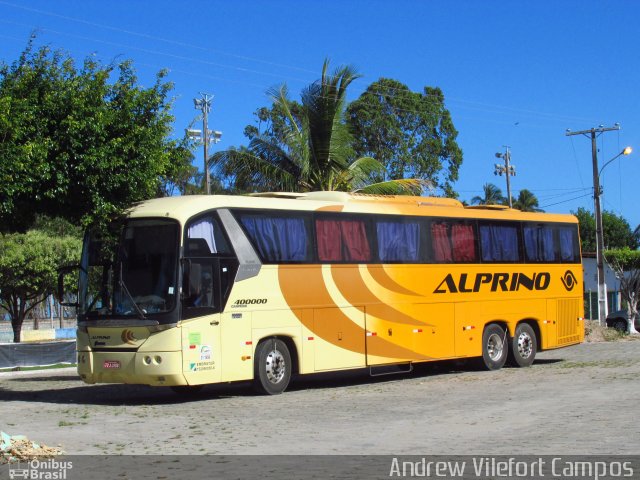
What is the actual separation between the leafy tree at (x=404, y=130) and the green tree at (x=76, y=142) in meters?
29.4

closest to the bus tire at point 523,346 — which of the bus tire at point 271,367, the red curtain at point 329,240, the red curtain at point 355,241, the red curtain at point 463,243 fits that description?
the red curtain at point 463,243

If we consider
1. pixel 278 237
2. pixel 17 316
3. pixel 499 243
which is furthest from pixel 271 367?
pixel 17 316

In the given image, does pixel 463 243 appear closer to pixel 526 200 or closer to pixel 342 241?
pixel 342 241

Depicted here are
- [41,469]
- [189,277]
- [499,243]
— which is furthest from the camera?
[499,243]

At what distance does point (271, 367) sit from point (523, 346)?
8260 mm

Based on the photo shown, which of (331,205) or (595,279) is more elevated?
(331,205)

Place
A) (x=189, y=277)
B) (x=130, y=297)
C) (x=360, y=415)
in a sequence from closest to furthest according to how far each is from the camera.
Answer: (x=360, y=415) → (x=189, y=277) → (x=130, y=297)

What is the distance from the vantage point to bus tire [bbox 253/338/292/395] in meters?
17.4

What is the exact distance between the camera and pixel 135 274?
16359 millimetres

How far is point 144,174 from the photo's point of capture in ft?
59.9

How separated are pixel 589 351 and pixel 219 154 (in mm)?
14014

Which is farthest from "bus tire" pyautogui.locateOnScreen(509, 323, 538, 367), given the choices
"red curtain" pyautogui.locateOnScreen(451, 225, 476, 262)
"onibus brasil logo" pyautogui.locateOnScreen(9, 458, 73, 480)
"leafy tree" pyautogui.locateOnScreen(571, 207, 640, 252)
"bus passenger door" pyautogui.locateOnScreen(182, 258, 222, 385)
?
"leafy tree" pyautogui.locateOnScreen(571, 207, 640, 252)

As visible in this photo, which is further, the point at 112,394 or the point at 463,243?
the point at 463,243

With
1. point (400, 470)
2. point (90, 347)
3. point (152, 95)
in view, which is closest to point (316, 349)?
point (90, 347)
